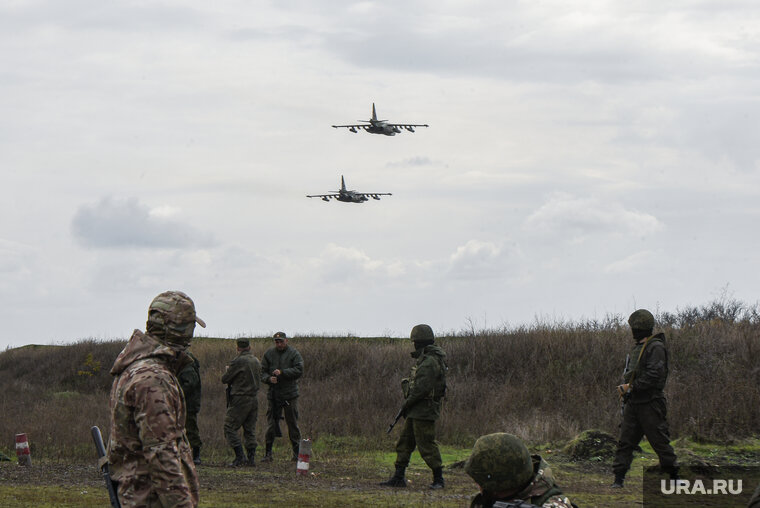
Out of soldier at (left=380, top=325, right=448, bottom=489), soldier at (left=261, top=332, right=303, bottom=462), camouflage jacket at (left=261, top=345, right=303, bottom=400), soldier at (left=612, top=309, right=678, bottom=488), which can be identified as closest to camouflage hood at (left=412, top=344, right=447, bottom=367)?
soldier at (left=380, top=325, right=448, bottom=489)

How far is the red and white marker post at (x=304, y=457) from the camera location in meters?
13.7

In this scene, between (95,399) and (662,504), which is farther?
(95,399)

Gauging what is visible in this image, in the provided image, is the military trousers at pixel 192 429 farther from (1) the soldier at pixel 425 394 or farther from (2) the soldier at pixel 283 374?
(1) the soldier at pixel 425 394

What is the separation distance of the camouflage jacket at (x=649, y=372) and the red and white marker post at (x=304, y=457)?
5.06 metres

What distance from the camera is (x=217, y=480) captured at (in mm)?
13445

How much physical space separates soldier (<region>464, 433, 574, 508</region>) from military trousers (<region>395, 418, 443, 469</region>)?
797cm

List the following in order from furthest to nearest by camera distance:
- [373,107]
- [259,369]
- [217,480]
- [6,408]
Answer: [373,107], [6,408], [259,369], [217,480]

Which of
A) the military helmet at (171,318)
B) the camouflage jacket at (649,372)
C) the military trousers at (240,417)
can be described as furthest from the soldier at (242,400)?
the military helmet at (171,318)

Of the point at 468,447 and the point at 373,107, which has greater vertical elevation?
the point at 373,107

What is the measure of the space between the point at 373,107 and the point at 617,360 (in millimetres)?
29362

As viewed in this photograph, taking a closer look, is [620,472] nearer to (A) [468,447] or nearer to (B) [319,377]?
(A) [468,447]

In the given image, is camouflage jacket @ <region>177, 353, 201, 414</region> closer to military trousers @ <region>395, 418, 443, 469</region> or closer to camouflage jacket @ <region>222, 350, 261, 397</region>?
camouflage jacket @ <region>222, 350, 261, 397</region>

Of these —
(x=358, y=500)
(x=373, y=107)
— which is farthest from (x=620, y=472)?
(x=373, y=107)

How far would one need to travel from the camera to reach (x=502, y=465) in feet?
13.0
